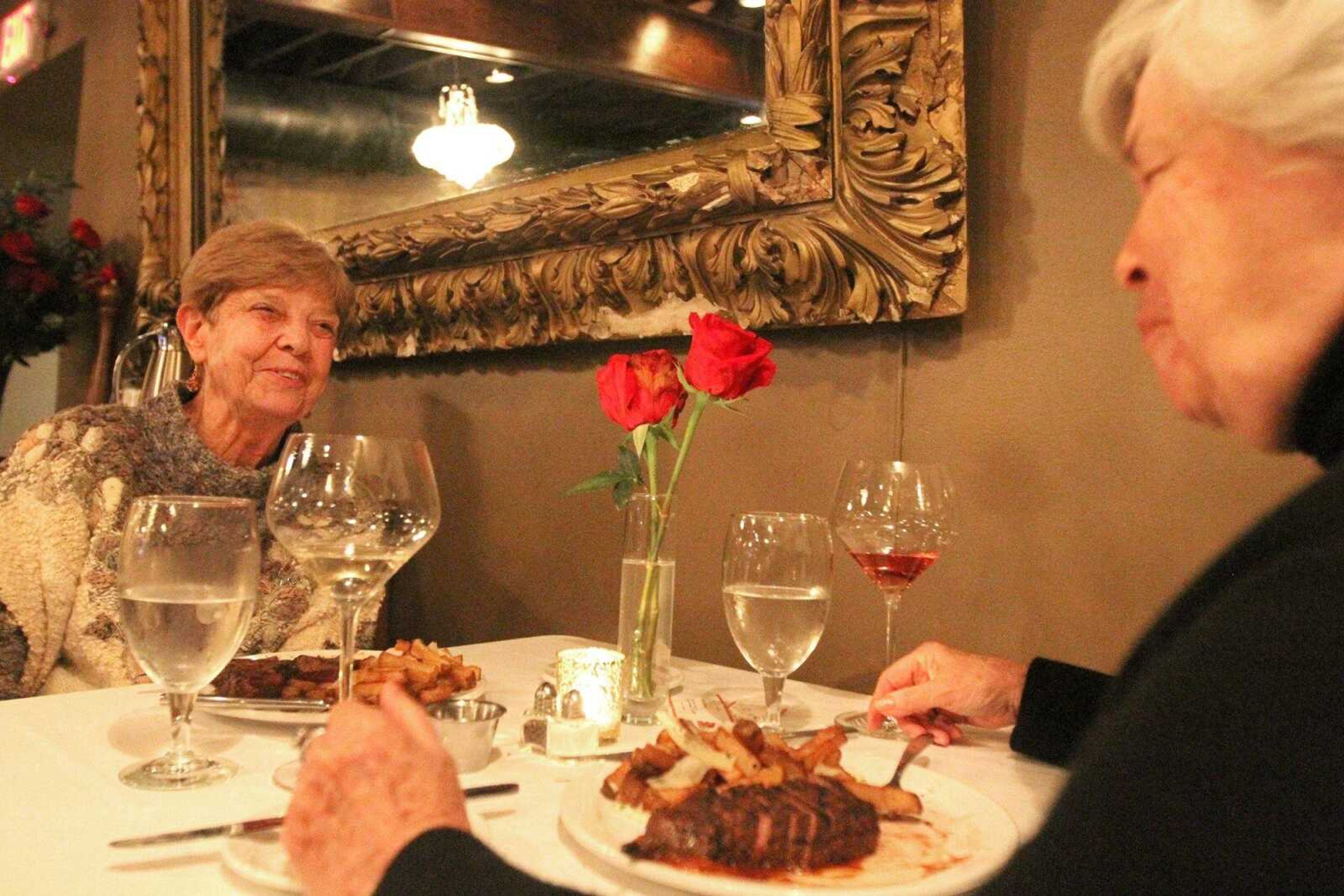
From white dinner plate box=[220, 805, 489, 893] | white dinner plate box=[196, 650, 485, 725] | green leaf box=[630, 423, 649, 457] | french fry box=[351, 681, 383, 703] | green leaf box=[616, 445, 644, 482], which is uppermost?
green leaf box=[630, 423, 649, 457]

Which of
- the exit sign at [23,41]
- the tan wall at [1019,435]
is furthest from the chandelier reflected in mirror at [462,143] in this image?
the exit sign at [23,41]

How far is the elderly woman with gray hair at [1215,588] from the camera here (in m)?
0.39

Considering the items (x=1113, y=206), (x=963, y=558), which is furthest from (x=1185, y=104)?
(x=963, y=558)

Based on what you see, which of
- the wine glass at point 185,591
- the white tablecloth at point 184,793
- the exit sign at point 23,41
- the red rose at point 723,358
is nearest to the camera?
the white tablecloth at point 184,793

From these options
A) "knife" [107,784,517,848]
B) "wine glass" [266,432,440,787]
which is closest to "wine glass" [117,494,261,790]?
"wine glass" [266,432,440,787]

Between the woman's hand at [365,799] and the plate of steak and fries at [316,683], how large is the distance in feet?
1.25

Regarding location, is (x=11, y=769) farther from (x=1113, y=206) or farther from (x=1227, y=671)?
(x=1113, y=206)

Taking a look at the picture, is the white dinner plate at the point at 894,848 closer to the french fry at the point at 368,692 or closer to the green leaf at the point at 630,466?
the french fry at the point at 368,692

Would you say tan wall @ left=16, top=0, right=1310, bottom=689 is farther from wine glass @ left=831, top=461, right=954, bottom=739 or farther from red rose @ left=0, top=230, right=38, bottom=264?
red rose @ left=0, top=230, right=38, bottom=264

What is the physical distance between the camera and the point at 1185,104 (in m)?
0.63

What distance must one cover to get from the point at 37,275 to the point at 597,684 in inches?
109

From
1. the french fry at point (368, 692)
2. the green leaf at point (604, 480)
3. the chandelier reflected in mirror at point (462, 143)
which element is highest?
the chandelier reflected in mirror at point (462, 143)

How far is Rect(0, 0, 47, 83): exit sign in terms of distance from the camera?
Result: 3793mm

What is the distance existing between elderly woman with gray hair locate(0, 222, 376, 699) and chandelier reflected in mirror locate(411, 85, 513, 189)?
0.32 meters
